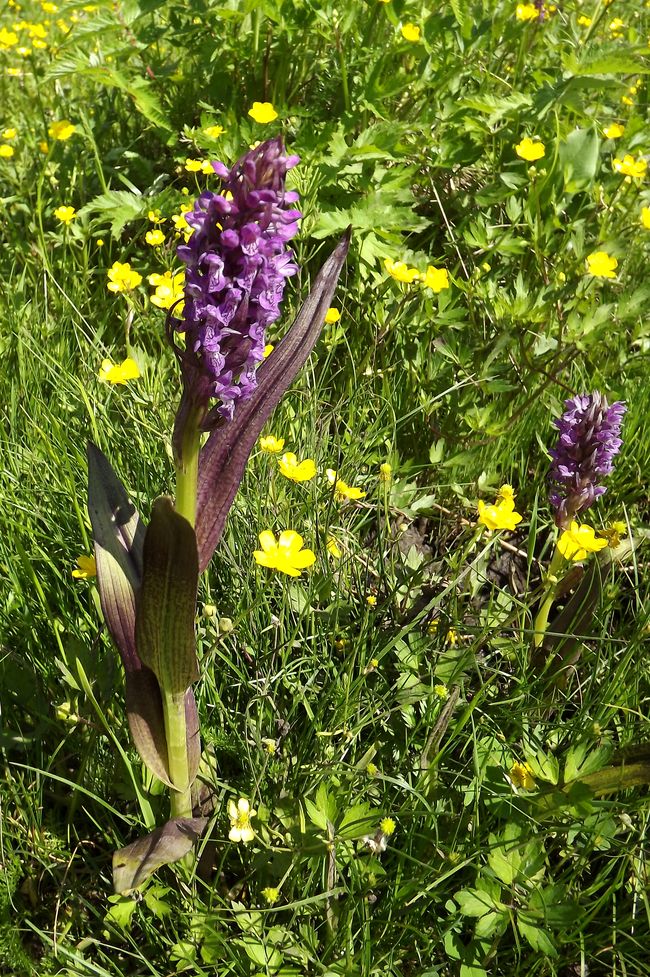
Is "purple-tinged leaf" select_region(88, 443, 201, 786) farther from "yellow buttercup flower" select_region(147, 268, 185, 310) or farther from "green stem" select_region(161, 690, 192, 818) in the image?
"yellow buttercup flower" select_region(147, 268, 185, 310)

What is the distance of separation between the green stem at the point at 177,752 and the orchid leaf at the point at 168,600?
0.08ft

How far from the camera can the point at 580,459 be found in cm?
160

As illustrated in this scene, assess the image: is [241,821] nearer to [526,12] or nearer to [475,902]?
[475,902]

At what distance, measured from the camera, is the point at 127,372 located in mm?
1646

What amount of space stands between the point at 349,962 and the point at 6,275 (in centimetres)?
216

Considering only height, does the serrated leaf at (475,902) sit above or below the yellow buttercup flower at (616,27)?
below

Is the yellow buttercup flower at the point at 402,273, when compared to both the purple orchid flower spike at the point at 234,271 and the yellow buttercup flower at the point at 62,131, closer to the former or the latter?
the purple orchid flower spike at the point at 234,271

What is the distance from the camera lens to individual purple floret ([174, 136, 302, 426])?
94 centimetres

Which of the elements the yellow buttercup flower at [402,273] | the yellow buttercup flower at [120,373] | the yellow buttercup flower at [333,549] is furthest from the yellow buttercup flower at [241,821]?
the yellow buttercup flower at [402,273]

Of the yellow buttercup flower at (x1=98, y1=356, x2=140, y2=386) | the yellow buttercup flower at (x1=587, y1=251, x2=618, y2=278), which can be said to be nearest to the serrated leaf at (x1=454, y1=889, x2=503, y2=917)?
the yellow buttercup flower at (x1=98, y1=356, x2=140, y2=386)

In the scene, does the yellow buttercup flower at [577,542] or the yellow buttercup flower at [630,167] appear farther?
the yellow buttercup flower at [630,167]

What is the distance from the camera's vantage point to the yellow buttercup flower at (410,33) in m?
2.38

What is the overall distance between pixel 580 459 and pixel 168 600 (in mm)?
908

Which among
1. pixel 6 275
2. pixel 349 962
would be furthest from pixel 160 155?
pixel 349 962
